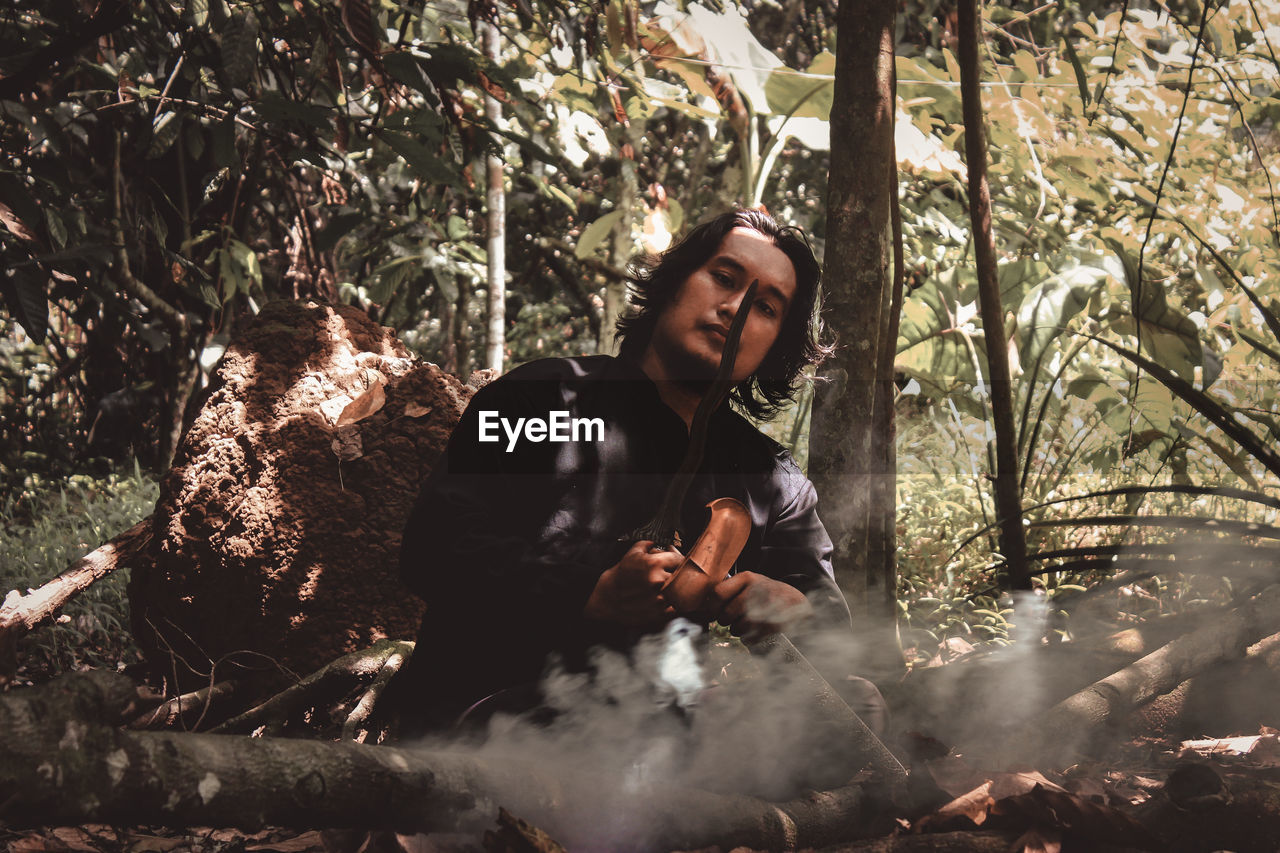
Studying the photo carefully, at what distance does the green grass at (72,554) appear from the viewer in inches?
109

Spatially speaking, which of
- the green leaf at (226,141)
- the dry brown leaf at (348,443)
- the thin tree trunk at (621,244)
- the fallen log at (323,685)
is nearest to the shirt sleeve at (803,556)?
the fallen log at (323,685)

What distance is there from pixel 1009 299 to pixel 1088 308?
1.23ft

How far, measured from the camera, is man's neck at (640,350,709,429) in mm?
1619

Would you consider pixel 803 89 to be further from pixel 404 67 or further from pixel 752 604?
pixel 752 604

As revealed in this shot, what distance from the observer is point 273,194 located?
4383mm

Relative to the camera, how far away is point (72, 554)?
10.9 ft

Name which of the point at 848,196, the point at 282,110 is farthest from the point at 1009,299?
the point at 282,110

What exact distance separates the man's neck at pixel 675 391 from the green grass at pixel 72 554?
2.00 metres

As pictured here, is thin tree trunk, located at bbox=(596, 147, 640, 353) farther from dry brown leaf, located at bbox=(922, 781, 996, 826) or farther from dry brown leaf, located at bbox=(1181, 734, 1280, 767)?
dry brown leaf, located at bbox=(922, 781, 996, 826)

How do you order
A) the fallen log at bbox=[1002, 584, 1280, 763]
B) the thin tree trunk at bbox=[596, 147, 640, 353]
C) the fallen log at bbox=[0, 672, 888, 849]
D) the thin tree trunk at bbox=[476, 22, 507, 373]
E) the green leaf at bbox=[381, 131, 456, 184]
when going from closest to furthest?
1. the fallen log at bbox=[0, 672, 888, 849]
2. the fallen log at bbox=[1002, 584, 1280, 763]
3. the green leaf at bbox=[381, 131, 456, 184]
4. the thin tree trunk at bbox=[476, 22, 507, 373]
5. the thin tree trunk at bbox=[596, 147, 640, 353]

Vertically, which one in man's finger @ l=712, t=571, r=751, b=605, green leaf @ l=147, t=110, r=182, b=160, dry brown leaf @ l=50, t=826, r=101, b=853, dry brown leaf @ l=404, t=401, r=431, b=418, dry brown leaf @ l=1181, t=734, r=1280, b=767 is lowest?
dry brown leaf @ l=1181, t=734, r=1280, b=767

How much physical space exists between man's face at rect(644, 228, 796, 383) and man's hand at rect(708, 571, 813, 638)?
36 centimetres


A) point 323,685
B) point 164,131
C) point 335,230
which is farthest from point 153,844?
point 164,131

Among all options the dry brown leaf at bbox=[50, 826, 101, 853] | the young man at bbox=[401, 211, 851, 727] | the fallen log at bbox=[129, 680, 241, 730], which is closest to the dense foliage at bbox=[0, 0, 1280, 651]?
Result: the young man at bbox=[401, 211, 851, 727]
